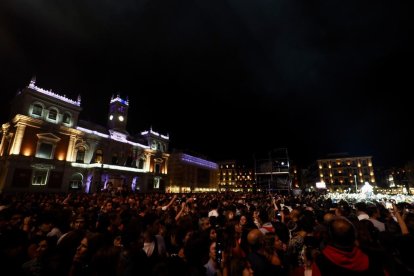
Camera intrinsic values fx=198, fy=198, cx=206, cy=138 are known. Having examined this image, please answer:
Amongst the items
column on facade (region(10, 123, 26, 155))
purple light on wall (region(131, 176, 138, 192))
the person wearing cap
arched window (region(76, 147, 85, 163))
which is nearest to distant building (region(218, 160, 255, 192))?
purple light on wall (region(131, 176, 138, 192))

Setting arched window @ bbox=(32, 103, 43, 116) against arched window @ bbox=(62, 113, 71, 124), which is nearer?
arched window @ bbox=(32, 103, 43, 116)

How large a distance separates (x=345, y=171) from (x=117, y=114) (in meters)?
83.0

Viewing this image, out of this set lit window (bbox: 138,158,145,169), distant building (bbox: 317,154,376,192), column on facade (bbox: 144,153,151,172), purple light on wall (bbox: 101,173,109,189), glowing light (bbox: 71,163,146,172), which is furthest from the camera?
distant building (bbox: 317,154,376,192)

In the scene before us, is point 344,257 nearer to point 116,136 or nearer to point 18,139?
point 18,139

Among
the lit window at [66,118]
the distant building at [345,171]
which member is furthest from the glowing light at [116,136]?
the distant building at [345,171]

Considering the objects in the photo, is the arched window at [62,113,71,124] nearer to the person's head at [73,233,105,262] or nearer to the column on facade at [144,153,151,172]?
the column on facade at [144,153,151,172]

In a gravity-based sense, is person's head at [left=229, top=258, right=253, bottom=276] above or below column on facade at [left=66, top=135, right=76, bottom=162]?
below

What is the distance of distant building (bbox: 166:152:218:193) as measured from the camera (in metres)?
66.2

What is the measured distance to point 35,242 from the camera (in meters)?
3.92

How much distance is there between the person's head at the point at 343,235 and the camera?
91.5 inches

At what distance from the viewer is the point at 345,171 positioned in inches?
3029

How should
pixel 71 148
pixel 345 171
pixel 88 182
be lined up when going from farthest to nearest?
1. pixel 345 171
2. pixel 88 182
3. pixel 71 148

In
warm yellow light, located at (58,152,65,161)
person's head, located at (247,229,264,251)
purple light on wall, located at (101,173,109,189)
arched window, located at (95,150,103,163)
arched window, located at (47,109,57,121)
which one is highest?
arched window, located at (47,109,57,121)

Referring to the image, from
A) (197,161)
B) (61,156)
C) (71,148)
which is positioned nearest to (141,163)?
(71,148)
